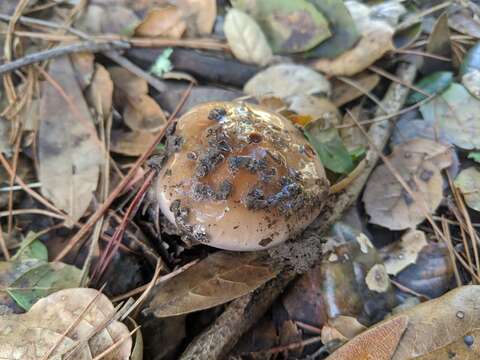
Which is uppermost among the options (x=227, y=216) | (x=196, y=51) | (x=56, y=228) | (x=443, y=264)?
(x=196, y=51)

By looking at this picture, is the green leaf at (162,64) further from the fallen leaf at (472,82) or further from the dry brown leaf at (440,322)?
the dry brown leaf at (440,322)

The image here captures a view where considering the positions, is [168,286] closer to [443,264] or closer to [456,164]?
[443,264]

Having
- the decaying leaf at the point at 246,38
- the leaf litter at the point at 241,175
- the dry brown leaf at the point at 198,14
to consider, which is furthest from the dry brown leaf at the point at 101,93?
the decaying leaf at the point at 246,38

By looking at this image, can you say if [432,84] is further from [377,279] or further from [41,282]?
[41,282]

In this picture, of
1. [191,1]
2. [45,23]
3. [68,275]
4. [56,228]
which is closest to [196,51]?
[191,1]

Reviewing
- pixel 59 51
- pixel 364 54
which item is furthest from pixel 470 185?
pixel 59 51

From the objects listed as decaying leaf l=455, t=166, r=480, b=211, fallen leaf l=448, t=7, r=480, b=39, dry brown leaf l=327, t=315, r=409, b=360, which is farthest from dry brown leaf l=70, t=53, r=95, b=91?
fallen leaf l=448, t=7, r=480, b=39

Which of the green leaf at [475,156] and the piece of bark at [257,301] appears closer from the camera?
the piece of bark at [257,301]
